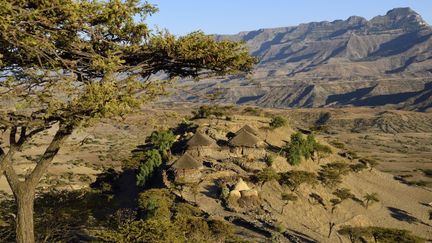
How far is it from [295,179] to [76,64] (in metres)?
32.1

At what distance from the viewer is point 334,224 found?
38.2m

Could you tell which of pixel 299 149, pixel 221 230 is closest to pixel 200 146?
Answer: pixel 299 149

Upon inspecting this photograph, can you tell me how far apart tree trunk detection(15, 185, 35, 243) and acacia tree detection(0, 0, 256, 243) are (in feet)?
0.07

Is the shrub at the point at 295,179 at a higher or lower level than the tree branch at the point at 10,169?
lower

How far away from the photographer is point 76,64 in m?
10.4

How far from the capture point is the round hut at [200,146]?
45.5 metres

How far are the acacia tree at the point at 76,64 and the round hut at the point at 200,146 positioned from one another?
33.5 meters

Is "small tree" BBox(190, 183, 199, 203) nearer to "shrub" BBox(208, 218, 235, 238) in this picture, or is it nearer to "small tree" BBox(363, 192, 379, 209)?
"shrub" BBox(208, 218, 235, 238)

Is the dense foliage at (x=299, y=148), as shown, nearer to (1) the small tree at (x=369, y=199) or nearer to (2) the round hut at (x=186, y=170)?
(1) the small tree at (x=369, y=199)

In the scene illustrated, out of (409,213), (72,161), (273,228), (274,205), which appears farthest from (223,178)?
(72,161)

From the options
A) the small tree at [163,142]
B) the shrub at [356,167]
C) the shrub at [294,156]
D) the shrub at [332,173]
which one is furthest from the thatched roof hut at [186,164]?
the shrub at [356,167]

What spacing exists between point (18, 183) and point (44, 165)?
0.70 m

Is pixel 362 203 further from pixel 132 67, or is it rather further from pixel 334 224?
pixel 132 67

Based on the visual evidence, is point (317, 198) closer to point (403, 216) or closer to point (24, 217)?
point (403, 216)
